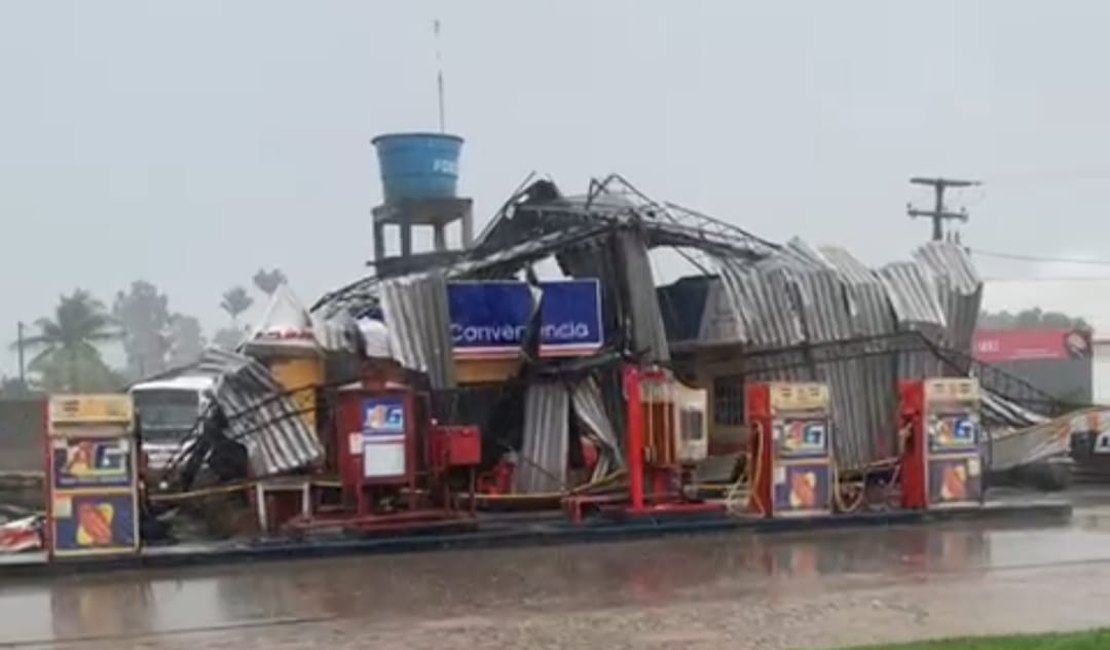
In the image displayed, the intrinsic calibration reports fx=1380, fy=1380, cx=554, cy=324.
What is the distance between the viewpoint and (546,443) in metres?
17.2

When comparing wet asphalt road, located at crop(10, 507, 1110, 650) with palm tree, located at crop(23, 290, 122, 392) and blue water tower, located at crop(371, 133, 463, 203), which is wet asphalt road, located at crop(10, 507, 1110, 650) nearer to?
blue water tower, located at crop(371, 133, 463, 203)

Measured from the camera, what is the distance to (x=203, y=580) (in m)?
13.0

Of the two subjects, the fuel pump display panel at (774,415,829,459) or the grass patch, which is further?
the fuel pump display panel at (774,415,829,459)

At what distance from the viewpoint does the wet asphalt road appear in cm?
972

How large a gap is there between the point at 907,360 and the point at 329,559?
878cm

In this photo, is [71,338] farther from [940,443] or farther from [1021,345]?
[940,443]

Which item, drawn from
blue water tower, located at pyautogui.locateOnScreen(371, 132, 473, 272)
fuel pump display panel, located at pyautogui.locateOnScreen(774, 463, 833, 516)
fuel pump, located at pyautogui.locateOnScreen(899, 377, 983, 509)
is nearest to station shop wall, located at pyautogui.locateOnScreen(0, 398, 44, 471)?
blue water tower, located at pyautogui.locateOnScreen(371, 132, 473, 272)

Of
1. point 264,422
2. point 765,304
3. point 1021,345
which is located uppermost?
point 765,304

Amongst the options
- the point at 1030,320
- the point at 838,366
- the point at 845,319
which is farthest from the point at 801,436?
the point at 1030,320

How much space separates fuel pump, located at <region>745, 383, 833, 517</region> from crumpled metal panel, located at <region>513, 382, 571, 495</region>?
241 centimetres

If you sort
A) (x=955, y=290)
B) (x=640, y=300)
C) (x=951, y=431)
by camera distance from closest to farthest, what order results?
(x=951, y=431)
(x=640, y=300)
(x=955, y=290)

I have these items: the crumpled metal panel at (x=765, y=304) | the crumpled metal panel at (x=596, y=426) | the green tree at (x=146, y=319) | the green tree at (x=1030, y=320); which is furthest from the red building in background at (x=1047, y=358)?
the green tree at (x=146, y=319)

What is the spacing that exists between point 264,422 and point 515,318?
3.22m

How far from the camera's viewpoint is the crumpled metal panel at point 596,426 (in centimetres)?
1709
